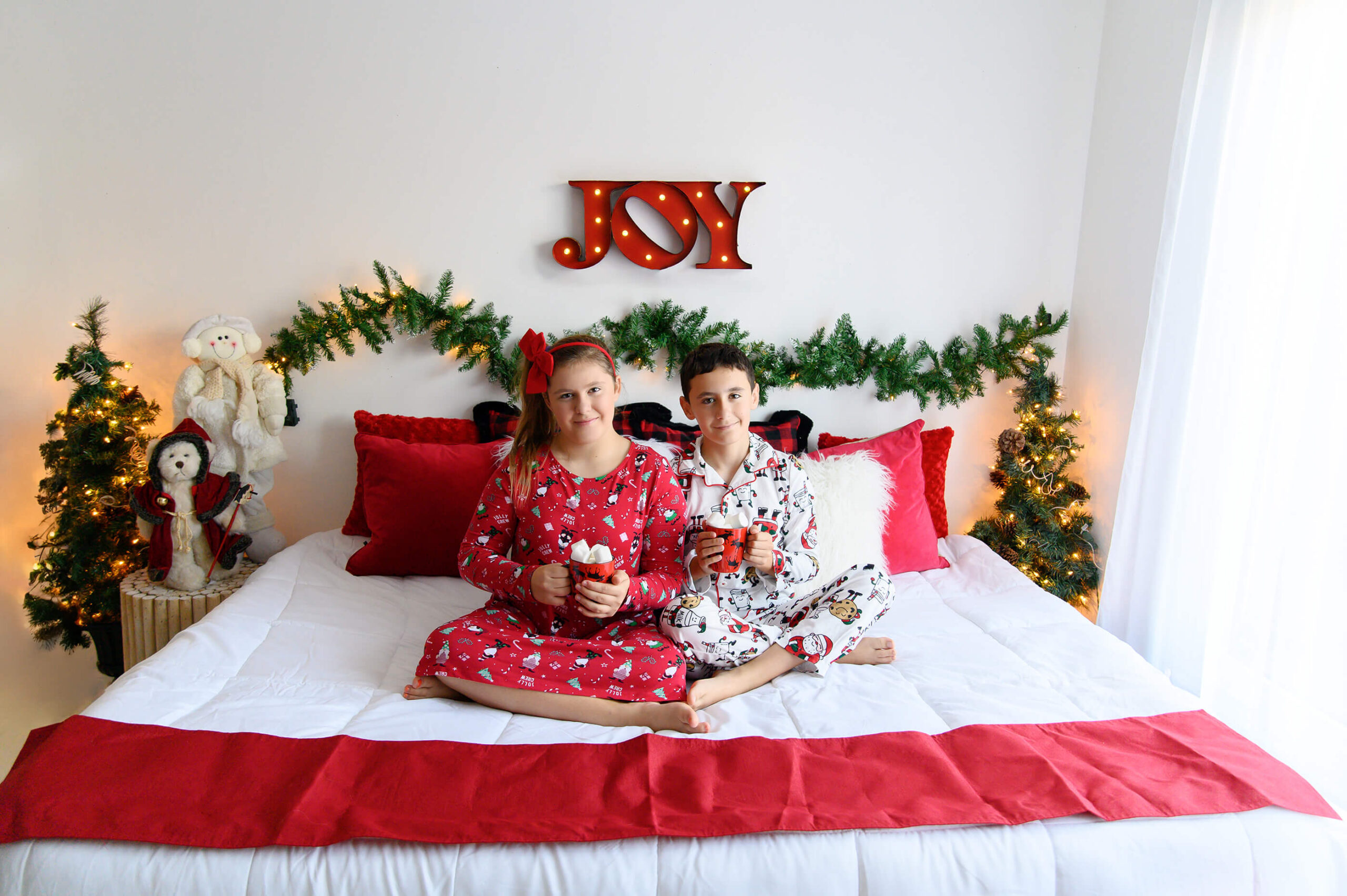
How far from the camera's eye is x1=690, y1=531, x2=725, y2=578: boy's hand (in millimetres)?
1615

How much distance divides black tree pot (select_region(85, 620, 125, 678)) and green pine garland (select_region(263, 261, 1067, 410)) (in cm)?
89

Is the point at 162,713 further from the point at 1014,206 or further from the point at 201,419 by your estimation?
the point at 1014,206

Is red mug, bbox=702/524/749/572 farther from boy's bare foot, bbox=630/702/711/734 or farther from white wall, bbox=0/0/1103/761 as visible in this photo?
white wall, bbox=0/0/1103/761

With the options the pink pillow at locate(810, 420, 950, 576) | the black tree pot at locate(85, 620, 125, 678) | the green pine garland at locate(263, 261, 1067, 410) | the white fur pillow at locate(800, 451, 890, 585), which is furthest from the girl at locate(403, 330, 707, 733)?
the black tree pot at locate(85, 620, 125, 678)

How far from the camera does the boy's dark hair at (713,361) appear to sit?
1819 mm

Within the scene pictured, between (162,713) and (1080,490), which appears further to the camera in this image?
(1080,490)

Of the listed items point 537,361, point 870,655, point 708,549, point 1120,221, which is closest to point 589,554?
point 708,549

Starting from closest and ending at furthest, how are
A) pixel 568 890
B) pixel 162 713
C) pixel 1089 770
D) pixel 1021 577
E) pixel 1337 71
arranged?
pixel 568 890, pixel 1089 770, pixel 162 713, pixel 1337 71, pixel 1021 577

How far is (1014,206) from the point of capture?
8.61ft

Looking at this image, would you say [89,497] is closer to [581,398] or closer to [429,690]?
[429,690]

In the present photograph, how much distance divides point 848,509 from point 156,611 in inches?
74.4

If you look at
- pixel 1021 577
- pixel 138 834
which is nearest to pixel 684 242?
pixel 1021 577

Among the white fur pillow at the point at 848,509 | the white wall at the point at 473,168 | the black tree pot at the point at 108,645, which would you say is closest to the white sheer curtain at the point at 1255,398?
the white wall at the point at 473,168

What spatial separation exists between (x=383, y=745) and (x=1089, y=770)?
3.89ft
